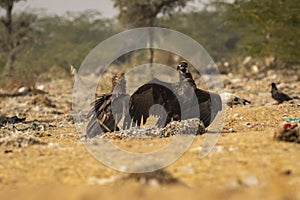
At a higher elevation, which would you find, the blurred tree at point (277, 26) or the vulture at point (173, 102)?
the blurred tree at point (277, 26)

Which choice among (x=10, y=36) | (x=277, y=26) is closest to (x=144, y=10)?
(x=277, y=26)

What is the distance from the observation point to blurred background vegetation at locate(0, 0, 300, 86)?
19562mm

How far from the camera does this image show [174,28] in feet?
92.3

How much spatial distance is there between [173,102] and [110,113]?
91 centimetres

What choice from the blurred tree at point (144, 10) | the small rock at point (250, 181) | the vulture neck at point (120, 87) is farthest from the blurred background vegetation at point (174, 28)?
the small rock at point (250, 181)

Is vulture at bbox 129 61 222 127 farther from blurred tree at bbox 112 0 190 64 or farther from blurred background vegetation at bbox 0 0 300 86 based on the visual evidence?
blurred tree at bbox 112 0 190 64

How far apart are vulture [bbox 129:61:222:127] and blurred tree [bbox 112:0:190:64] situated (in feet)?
46.3

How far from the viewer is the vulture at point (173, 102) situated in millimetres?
7133

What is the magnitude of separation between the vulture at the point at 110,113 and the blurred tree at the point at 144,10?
45.5 ft

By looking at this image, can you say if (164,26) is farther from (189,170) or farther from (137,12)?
(189,170)

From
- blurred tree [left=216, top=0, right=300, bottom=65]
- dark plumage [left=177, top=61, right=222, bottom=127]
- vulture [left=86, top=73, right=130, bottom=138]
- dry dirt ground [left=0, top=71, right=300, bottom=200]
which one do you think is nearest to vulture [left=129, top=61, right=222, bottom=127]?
dark plumage [left=177, top=61, right=222, bottom=127]

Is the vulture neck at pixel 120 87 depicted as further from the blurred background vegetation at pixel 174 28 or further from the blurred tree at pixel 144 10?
the blurred tree at pixel 144 10

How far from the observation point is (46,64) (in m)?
28.5

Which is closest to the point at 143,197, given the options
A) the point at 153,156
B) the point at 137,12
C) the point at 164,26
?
the point at 153,156
